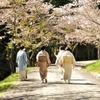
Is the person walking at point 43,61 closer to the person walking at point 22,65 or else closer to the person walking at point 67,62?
the person walking at point 67,62

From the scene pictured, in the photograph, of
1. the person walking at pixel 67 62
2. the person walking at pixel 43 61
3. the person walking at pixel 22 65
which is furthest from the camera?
the person walking at pixel 22 65

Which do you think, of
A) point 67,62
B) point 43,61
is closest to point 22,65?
point 43,61

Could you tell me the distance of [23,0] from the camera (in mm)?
11148

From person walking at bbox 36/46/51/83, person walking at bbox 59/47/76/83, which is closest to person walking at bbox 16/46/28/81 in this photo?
person walking at bbox 36/46/51/83

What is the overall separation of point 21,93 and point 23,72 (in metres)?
4.75

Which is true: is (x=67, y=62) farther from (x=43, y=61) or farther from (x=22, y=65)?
(x=22, y=65)

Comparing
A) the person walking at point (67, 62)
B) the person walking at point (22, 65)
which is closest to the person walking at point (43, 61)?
the person walking at point (67, 62)

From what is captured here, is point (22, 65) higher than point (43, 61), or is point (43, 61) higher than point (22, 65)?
point (43, 61)

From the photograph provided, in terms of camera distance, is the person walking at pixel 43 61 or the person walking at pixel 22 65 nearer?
the person walking at pixel 43 61

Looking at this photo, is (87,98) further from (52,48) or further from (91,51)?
(91,51)

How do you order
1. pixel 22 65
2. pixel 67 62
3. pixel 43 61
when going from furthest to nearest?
pixel 22 65 < pixel 43 61 < pixel 67 62

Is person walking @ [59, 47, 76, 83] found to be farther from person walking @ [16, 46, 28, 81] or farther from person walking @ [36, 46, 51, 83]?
person walking @ [16, 46, 28, 81]

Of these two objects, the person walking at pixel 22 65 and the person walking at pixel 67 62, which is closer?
the person walking at pixel 67 62

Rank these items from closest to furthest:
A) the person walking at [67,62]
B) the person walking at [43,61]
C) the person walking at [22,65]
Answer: the person walking at [67,62]
the person walking at [43,61]
the person walking at [22,65]
